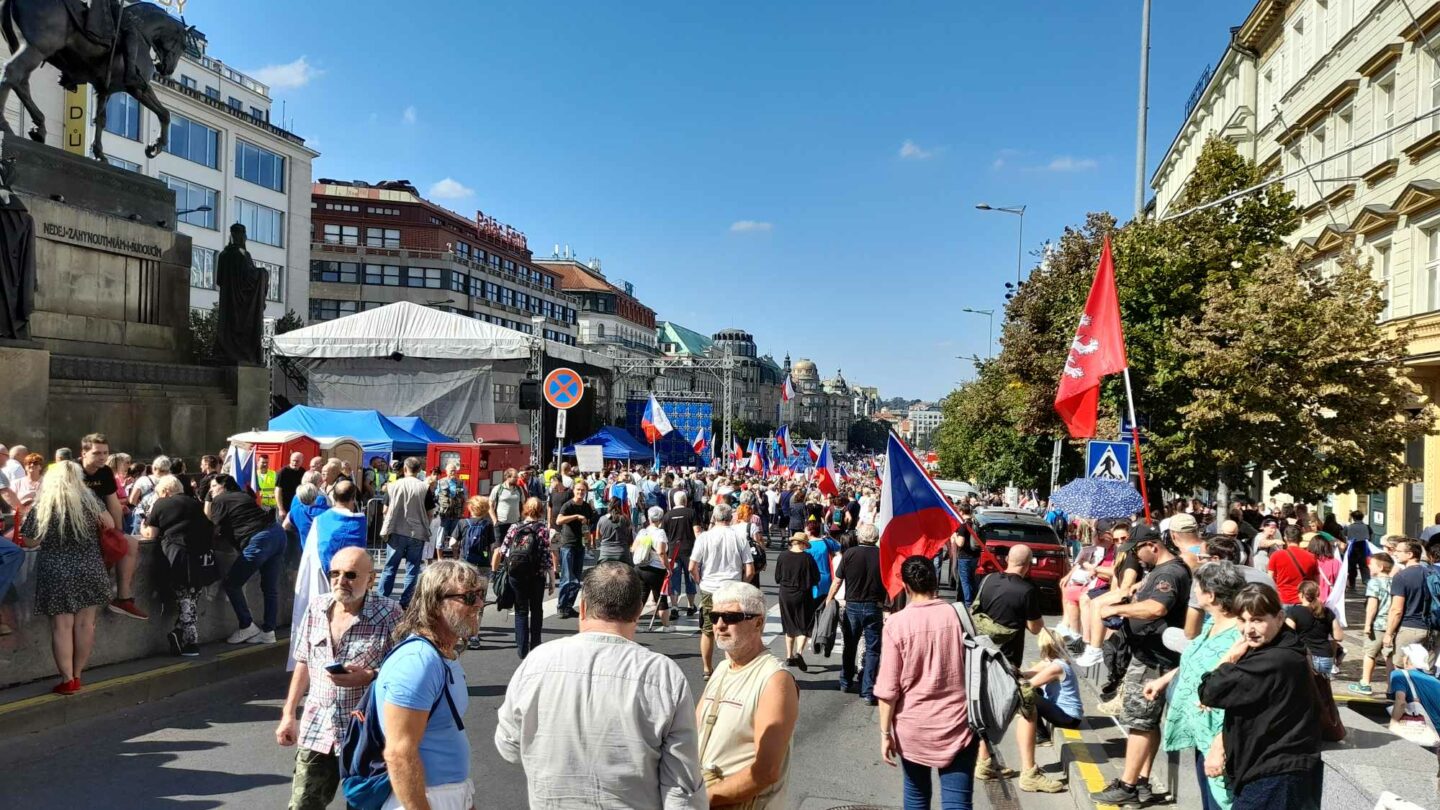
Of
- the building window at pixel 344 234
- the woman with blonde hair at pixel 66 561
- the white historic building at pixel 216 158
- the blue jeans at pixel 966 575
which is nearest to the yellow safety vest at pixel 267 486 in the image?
the woman with blonde hair at pixel 66 561

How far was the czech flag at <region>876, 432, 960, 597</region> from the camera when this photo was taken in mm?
7805

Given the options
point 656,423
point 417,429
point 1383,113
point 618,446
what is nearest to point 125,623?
point 417,429

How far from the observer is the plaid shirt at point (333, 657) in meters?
4.50

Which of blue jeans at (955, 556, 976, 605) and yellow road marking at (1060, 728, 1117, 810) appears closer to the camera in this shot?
yellow road marking at (1060, 728, 1117, 810)

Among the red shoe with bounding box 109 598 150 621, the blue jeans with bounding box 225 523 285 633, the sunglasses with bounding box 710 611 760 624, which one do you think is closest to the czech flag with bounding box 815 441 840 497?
the blue jeans with bounding box 225 523 285 633

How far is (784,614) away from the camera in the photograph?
10.7 m

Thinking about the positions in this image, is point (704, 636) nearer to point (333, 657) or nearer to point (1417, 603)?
point (333, 657)

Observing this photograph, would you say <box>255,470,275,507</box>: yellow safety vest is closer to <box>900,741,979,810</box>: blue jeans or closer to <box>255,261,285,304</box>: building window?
<box>900,741,979,810</box>: blue jeans

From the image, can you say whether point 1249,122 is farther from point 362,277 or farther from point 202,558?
point 362,277

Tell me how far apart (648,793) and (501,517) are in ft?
43.1

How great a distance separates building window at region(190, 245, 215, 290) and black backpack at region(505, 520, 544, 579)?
41.3 metres

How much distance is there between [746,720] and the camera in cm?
379

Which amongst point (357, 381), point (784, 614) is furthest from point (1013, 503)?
point (784, 614)

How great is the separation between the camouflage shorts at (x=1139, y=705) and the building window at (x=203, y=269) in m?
46.1
